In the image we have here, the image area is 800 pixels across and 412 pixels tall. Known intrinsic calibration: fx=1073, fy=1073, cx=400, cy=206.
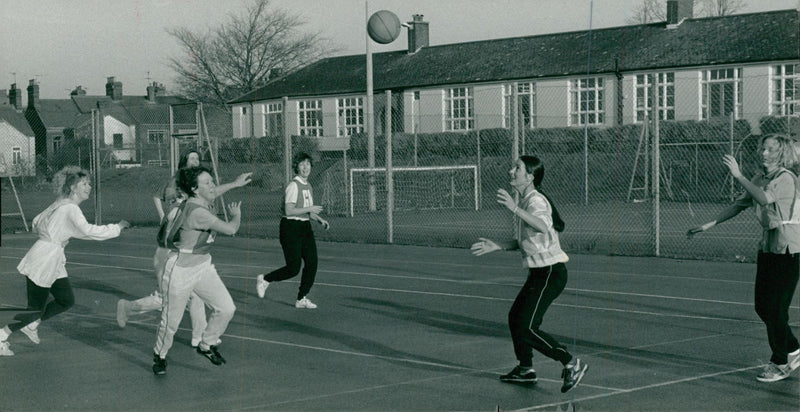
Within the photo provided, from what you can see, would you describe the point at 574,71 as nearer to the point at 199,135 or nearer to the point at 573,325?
the point at 199,135

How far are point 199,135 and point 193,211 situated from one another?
14925mm

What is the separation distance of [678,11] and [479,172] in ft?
69.6

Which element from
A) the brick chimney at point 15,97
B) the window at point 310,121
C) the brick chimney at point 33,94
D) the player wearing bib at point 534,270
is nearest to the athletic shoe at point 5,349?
the player wearing bib at point 534,270

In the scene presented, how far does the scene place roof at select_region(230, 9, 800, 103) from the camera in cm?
4153

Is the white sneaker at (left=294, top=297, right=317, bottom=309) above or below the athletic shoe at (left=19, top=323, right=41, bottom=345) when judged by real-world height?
below

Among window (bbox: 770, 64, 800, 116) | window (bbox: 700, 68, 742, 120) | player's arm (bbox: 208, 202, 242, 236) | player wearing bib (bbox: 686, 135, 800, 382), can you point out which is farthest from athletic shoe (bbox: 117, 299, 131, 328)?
window (bbox: 700, 68, 742, 120)

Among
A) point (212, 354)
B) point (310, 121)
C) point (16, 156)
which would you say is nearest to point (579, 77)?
point (310, 121)

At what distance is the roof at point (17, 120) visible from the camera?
74.0m

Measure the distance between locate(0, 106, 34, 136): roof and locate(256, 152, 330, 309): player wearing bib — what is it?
63712mm

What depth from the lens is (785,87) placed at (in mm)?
38500

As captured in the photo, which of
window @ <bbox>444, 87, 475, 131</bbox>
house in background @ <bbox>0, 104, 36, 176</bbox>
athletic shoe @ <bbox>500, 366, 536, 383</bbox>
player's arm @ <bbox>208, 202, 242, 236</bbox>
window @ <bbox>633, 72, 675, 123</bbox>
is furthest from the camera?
window @ <bbox>444, 87, 475, 131</bbox>

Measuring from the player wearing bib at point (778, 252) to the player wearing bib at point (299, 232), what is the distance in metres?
5.03

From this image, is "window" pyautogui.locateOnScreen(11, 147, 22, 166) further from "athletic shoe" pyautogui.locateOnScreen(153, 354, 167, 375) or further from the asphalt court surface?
"athletic shoe" pyautogui.locateOnScreen(153, 354, 167, 375)

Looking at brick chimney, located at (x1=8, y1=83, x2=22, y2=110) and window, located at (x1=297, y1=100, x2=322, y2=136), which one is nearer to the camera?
window, located at (x1=297, y1=100, x2=322, y2=136)
